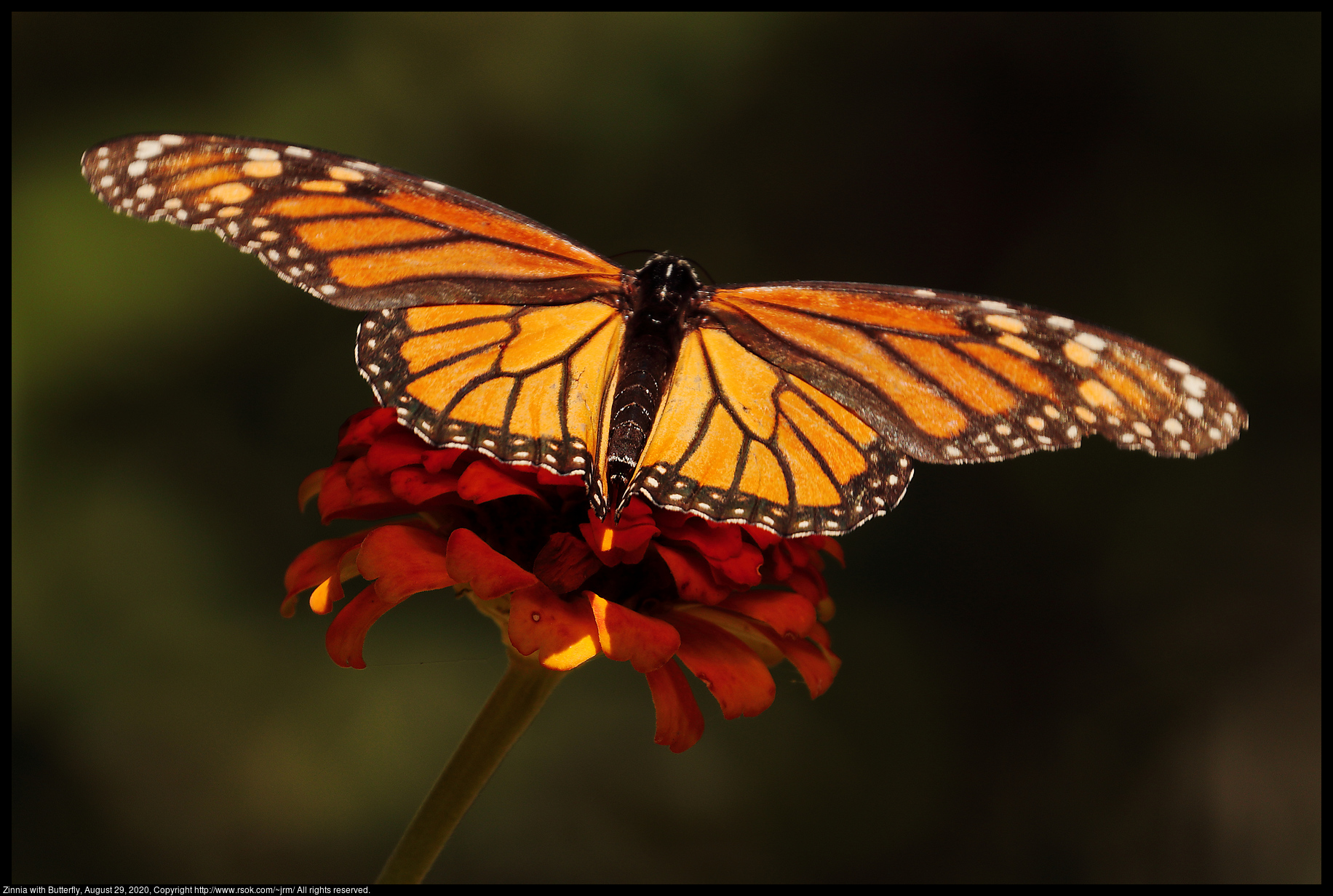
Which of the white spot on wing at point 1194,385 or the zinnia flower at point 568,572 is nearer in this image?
the zinnia flower at point 568,572

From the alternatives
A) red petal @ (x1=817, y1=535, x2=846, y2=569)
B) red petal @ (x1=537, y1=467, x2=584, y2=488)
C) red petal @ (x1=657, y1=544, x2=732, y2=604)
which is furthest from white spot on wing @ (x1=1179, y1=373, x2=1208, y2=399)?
red petal @ (x1=537, y1=467, x2=584, y2=488)

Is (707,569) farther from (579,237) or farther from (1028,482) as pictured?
(1028,482)

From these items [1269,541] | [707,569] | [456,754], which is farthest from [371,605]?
[1269,541]

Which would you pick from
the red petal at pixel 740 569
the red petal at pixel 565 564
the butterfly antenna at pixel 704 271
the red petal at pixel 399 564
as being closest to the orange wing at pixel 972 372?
the butterfly antenna at pixel 704 271

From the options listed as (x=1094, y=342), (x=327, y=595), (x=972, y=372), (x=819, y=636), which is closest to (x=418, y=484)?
(x=327, y=595)

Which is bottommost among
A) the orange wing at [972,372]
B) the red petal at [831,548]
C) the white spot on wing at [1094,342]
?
the red petal at [831,548]

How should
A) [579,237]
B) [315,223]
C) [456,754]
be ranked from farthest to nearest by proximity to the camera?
[579,237], [315,223], [456,754]

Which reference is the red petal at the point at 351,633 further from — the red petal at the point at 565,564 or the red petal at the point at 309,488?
the red petal at the point at 309,488
